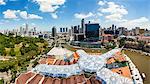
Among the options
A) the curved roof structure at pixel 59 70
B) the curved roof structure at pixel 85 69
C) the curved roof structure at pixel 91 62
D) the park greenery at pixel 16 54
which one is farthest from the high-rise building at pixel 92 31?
the curved roof structure at pixel 59 70

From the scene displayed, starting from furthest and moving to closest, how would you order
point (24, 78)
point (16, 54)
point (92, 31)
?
point (16, 54), point (92, 31), point (24, 78)

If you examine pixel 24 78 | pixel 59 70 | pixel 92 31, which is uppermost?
pixel 92 31

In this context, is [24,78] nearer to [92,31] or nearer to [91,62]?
[91,62]

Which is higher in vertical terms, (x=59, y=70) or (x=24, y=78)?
(x=59, y=70)

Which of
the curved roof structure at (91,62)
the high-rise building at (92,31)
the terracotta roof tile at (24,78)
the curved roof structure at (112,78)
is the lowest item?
the terracotta roof tile at (24,78)

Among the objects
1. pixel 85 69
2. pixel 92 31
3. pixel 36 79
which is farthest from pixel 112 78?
pixel 92 31

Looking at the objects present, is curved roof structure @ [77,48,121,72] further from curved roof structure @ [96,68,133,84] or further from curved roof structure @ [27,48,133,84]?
curved roof structure @ [96,68,133,84]

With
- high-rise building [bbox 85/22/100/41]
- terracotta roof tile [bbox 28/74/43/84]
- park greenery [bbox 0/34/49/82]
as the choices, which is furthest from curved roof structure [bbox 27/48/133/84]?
high-rise building [bbox 85/22/100/41]

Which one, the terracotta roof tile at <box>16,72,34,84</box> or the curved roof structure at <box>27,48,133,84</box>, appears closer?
the curved roof structure at <box>27,48,133,84</box>

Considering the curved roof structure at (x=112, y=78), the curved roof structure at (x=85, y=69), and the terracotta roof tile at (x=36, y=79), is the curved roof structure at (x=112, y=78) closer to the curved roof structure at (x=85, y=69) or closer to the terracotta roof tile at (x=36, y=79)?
the curved roof structure at (x=85, y=69)

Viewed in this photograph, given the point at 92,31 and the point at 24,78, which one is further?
the point at 92,31

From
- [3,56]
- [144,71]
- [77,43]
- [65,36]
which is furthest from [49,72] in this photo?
[65,36]

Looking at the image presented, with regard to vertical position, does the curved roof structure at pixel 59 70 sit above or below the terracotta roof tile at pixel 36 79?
above
